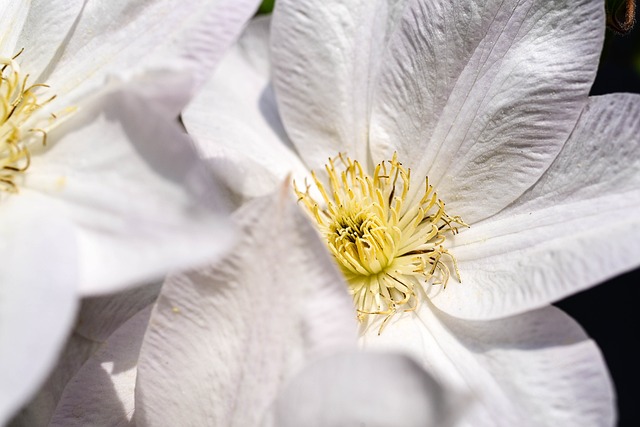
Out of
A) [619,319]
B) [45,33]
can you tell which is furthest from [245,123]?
[619,319]

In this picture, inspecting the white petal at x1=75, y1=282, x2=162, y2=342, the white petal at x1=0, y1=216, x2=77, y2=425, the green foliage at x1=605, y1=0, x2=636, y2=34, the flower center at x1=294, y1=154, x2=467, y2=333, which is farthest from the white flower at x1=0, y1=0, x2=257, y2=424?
the green foliage at x1=605, y1=0, x2=636, y2=34

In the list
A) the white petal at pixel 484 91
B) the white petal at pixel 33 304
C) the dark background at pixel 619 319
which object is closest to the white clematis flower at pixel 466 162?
the white petal at pixel 484 91

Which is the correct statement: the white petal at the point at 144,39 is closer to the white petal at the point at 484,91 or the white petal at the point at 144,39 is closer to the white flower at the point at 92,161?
the white flower at the point at 92,161

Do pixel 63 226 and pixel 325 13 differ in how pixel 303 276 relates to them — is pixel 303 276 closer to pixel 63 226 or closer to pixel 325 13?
pixel 63 226

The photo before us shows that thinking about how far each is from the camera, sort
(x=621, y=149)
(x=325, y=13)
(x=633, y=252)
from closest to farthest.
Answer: (x=633, y=252) < (x=621, y=149) < (x=325, y=13)

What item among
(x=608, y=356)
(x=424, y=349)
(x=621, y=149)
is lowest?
(x=608, y=356)

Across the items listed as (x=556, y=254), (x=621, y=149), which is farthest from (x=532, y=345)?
(x=621, y=149)

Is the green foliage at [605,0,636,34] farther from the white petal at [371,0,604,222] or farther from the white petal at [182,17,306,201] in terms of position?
the white petal at [182,17,306,201]

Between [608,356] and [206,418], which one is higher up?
[206,418]
